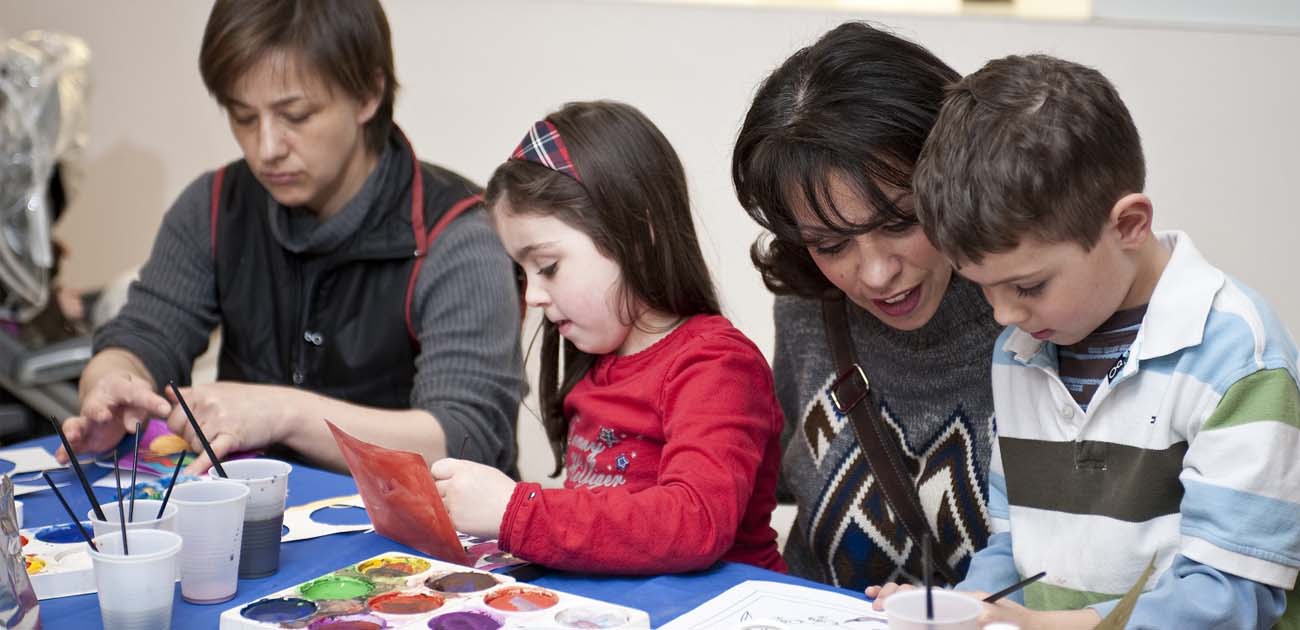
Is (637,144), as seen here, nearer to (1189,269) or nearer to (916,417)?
(916,417)

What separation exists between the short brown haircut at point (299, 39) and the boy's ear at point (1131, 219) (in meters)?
1.27

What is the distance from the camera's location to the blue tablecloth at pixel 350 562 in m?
1.25

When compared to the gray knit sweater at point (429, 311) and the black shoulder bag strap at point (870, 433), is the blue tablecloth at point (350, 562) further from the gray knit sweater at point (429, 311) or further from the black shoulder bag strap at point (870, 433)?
the gray knit sweater at point (429, 311)

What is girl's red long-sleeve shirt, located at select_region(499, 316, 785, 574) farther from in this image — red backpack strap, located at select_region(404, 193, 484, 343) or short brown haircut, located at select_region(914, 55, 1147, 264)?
red backpack strap, located at select_region(404, 193, 484, 343)

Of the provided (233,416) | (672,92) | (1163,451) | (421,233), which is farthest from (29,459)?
(672,92)

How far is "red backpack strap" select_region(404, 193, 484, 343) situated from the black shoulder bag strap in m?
0.67

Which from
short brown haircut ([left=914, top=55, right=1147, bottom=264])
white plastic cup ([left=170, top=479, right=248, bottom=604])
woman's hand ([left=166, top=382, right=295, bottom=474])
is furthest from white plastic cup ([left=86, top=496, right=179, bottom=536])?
short brown haircut ([left=914, top=55, right=1147, bottom=264])

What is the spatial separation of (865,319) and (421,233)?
0.76 meters

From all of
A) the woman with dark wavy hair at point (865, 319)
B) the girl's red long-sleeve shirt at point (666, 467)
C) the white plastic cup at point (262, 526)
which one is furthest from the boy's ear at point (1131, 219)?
the white plastic cup at point (262, 526)

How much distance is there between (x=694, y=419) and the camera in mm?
1459

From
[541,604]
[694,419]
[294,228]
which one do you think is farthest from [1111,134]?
[294,228]

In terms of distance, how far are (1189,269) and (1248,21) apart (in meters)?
1.52

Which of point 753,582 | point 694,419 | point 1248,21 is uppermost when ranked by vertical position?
point 1248,21

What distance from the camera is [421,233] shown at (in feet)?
6.88
